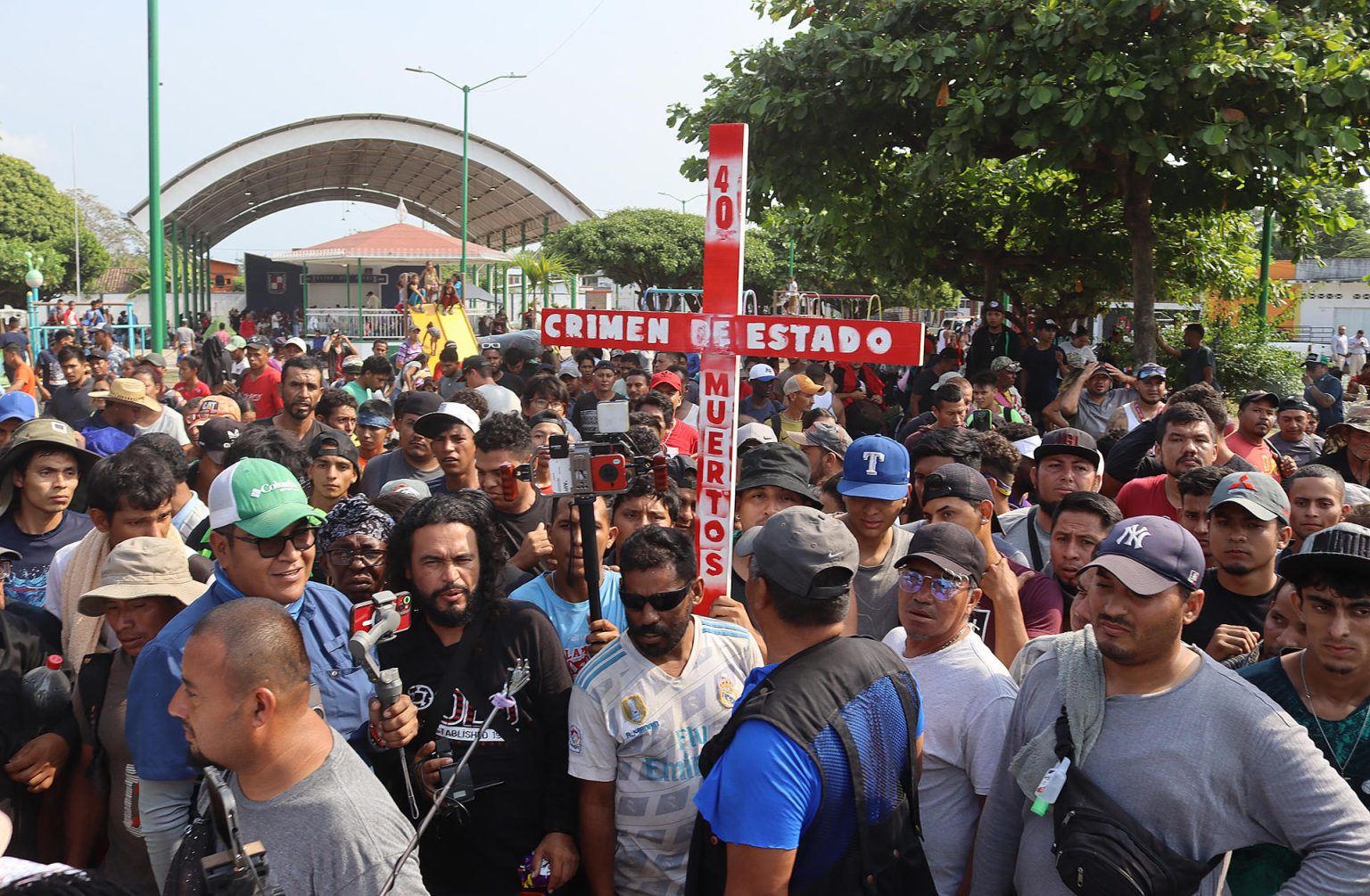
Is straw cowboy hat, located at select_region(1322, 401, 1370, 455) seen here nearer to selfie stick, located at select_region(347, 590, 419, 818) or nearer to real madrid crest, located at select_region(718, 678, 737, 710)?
real madrid crest, located at select_region(718, 678, 737, 710)

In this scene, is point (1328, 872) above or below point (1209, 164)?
below

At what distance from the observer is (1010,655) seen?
12.3 ft

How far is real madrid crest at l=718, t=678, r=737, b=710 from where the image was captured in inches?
128

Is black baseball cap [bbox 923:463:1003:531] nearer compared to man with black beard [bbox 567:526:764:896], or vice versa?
man with black beard [bbox 567:526:764:896]

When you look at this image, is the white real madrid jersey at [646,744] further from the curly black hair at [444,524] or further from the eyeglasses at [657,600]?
the curly black hair at [444,524]

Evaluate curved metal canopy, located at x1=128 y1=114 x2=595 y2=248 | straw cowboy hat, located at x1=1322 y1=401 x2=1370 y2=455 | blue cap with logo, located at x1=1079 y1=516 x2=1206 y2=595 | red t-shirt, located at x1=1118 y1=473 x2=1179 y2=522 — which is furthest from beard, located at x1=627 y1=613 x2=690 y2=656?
curved metal canopy, located at x1=128 y1=114 x2=595 y2=248

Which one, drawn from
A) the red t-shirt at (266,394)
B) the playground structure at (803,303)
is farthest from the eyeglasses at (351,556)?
the playground structure at (803,303)

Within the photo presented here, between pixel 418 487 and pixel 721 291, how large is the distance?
181 cm

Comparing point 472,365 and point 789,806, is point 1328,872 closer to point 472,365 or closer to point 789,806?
point 789,806

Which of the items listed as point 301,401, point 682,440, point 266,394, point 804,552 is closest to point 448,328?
point 266,394

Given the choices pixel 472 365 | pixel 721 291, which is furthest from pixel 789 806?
pixel 472 365

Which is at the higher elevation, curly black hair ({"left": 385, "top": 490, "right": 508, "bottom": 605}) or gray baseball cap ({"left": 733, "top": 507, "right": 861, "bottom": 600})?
gray baseball cap ({"left": 733, "top": 507, "right": 861, "bottom": 600})

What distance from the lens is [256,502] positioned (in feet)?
11.1

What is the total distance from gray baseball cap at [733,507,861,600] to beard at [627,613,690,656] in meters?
0.59
